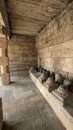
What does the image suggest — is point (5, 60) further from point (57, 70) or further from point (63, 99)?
point (63, 99)

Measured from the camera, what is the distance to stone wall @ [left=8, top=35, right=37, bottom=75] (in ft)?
16.4

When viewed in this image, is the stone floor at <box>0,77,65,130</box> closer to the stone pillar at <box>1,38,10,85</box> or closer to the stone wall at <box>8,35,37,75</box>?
the stone pillar at <box>1,38,10,85</box>

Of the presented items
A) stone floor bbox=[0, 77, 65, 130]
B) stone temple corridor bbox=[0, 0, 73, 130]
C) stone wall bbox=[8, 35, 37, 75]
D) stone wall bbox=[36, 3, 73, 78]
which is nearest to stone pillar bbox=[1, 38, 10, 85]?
stone temple corridor bbox=[0, 0, 73, 130]

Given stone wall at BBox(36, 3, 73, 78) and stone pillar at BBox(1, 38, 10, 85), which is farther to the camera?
stone pillar at BBox(1, 38, 10, 85)

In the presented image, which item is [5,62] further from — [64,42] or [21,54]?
[64,42]

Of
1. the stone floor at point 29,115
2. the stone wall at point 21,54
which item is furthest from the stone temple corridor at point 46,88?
the stone wall at point 21,54

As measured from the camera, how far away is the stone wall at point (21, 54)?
498 centimetres

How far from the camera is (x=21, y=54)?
512 cm

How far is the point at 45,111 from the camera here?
1787 mm

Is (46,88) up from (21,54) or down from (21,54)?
down

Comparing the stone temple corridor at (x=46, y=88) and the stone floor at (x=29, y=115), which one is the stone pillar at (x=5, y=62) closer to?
the stone temple corridor at (x=46, y=88)

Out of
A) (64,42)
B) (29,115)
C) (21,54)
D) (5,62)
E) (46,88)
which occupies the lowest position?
(29,115)

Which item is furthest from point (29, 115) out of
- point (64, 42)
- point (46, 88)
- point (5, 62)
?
point (5, 62)

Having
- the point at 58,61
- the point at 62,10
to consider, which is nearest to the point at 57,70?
the point at 58,61
